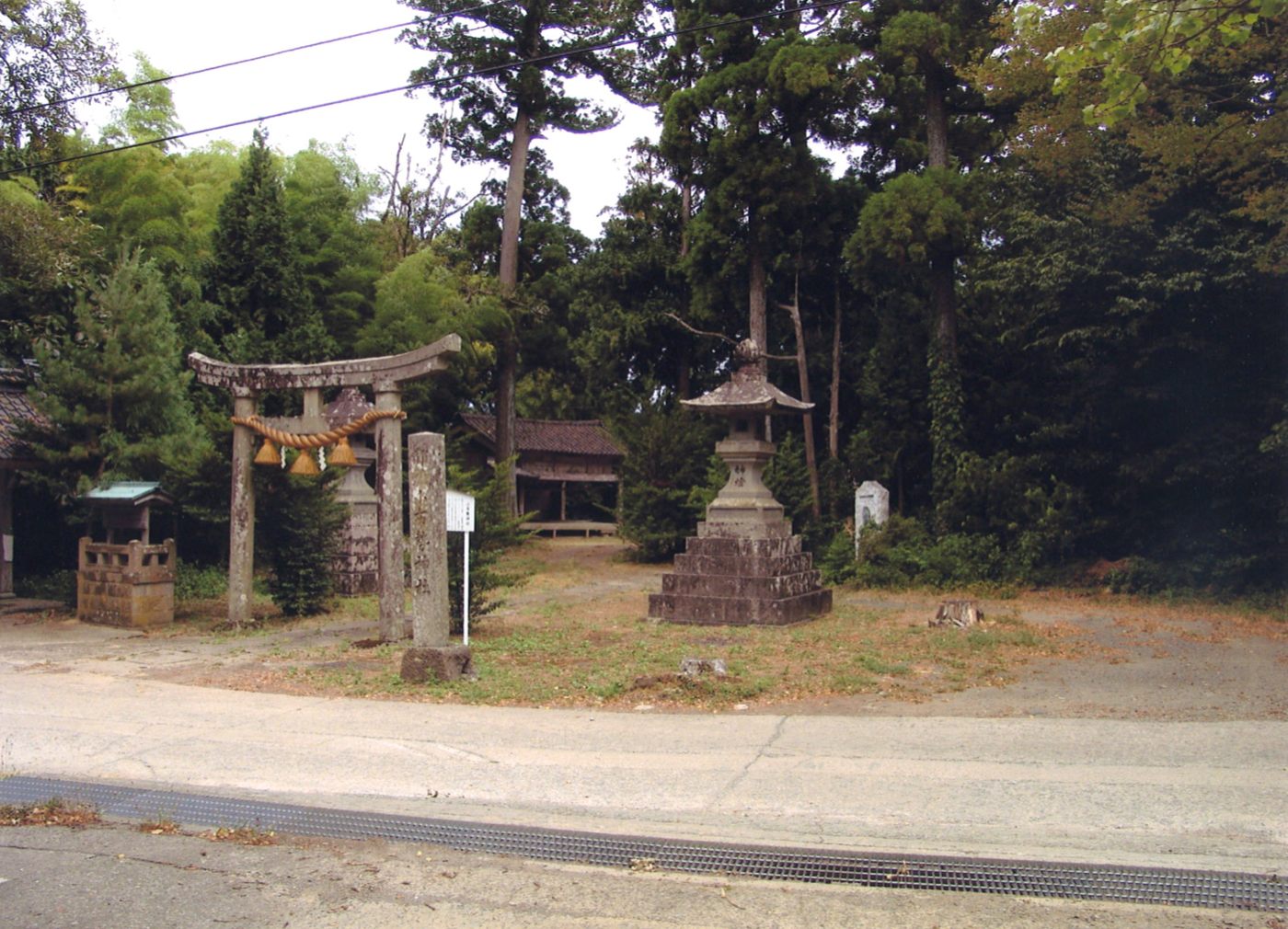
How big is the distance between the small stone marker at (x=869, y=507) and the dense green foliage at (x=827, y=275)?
0.45 m

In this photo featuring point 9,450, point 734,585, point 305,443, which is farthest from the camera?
point 9,450

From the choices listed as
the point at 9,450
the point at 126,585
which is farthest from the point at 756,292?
the point at 9,450

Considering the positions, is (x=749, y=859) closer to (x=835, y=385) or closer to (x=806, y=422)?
(x=806, y=422)

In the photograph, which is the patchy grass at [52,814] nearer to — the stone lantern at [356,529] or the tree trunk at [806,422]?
the stone lantern at [356,529]

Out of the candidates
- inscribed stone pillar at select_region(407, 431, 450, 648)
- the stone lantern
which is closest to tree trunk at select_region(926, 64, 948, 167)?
the stone lantern

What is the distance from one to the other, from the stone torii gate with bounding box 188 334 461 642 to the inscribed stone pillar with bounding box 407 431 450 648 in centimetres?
204

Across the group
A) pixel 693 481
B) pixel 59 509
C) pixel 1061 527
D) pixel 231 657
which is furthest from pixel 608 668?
pixel 693 481

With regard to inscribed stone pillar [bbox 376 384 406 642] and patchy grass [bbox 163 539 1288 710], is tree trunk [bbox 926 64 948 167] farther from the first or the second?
inscribed stone pillar [bbox 376 384 406 642]

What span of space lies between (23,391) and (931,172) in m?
18.3

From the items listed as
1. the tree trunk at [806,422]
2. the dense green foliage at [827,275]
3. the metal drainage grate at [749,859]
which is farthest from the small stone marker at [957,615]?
the metal drainage grate at [749,859]

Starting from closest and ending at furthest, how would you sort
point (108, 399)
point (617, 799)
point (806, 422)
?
point (617, 799) → point (108, 399) → point (806, 422)

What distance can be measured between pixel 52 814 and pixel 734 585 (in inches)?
420

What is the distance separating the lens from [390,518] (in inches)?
522

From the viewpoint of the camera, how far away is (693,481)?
27.1 meters
